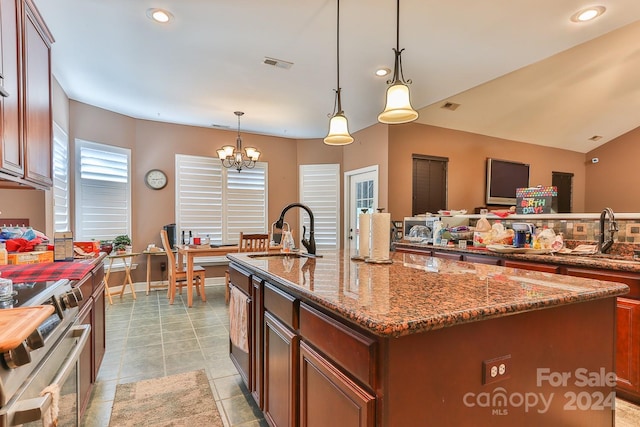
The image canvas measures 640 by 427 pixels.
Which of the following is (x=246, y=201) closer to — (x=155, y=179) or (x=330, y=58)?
(x=155, y=179)

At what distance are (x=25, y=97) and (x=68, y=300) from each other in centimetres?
132

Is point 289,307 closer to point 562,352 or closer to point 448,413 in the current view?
point 448,413

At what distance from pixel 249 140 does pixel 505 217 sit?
4.51m

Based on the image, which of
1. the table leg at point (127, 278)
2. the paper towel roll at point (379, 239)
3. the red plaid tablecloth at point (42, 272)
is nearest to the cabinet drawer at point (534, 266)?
the paper towel roll at point (379, 239)

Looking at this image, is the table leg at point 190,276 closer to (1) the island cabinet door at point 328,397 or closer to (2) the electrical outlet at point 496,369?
(1) the island cabinet door at point 328,397

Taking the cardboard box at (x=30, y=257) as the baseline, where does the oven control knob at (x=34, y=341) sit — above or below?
below

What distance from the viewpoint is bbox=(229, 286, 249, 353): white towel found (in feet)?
6.45

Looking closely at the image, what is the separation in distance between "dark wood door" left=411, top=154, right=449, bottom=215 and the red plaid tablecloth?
4.50 m

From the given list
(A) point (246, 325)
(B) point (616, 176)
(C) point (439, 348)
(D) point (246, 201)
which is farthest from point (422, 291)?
(B) point (616, 176)

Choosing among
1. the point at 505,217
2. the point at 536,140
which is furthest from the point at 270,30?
the point at 536,140

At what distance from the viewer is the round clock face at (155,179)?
5.29 metres

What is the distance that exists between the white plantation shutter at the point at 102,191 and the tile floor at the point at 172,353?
1139 millimetres

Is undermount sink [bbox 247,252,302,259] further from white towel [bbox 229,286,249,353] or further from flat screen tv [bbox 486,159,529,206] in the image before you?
flat screen tv [bbox 486,159,529,206]

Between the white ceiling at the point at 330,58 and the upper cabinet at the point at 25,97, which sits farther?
the white ceiling at the point at 330,58
